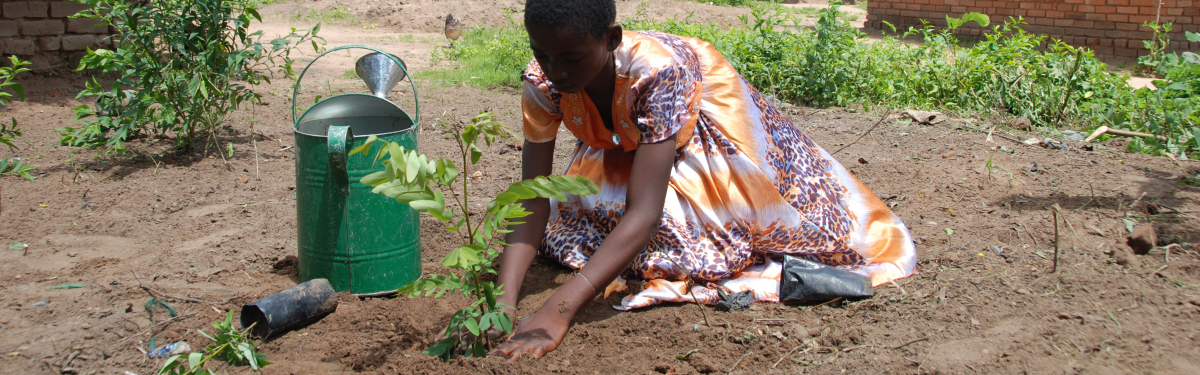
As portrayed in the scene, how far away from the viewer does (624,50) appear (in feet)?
7.29

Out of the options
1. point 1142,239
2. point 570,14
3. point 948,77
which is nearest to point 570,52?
point 570,14

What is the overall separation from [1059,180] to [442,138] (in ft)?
10.5

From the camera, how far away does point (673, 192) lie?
101 inches

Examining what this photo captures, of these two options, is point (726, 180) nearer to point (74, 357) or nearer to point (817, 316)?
point (817, 316)

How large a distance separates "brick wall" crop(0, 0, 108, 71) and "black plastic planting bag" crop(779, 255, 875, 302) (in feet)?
16.3

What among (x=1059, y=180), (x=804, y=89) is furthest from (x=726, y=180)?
(x=804, y=89)

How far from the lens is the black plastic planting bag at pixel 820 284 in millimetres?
2410

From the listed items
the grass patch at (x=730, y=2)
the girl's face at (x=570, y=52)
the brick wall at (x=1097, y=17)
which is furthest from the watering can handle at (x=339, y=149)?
the grass patch at (x=730, y=2)

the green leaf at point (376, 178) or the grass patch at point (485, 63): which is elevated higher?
the green leaf at point (376, 178)

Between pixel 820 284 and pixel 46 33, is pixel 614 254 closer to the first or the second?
pixel 820 284

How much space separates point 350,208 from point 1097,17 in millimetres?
8679

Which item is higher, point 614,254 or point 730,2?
point 730,2

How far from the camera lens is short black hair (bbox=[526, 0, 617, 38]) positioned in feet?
6.14

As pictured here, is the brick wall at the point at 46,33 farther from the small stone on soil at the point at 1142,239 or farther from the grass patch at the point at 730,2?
the grass patch at the point at 730,2
